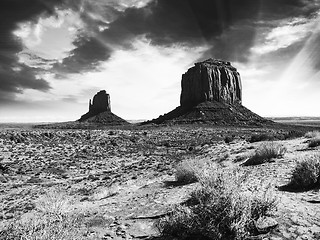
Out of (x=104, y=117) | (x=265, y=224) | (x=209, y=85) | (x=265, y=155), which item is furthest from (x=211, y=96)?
(x=265, y=224)

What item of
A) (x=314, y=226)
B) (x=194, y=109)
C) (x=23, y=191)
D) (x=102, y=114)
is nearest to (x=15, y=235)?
(x=314, y=226)

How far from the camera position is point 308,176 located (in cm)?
720

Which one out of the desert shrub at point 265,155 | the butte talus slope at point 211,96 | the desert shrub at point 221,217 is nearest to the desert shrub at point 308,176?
the desert shrub at point 221,217

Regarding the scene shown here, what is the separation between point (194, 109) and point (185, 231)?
12119 centimetres

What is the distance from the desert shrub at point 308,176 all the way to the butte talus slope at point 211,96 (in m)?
101

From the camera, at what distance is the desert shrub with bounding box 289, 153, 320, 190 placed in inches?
280

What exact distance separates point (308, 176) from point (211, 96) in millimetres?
137025

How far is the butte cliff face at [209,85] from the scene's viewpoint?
14250 centimetres

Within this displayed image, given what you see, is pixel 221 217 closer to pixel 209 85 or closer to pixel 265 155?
pixel 265 155

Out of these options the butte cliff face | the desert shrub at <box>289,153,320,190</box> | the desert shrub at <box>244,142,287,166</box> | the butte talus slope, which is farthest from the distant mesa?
the desert shrub at <box>289,153,320,190</box>

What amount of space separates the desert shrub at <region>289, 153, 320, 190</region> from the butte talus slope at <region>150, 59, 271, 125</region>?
10077 cm

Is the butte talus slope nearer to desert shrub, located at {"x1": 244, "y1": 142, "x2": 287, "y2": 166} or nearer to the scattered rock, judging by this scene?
desert shrub, located at {"x1": 244, "y1": 142, "x2": 287, "y2": 166}

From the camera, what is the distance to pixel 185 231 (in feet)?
15.2

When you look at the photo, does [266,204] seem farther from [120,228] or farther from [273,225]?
[120,228]
